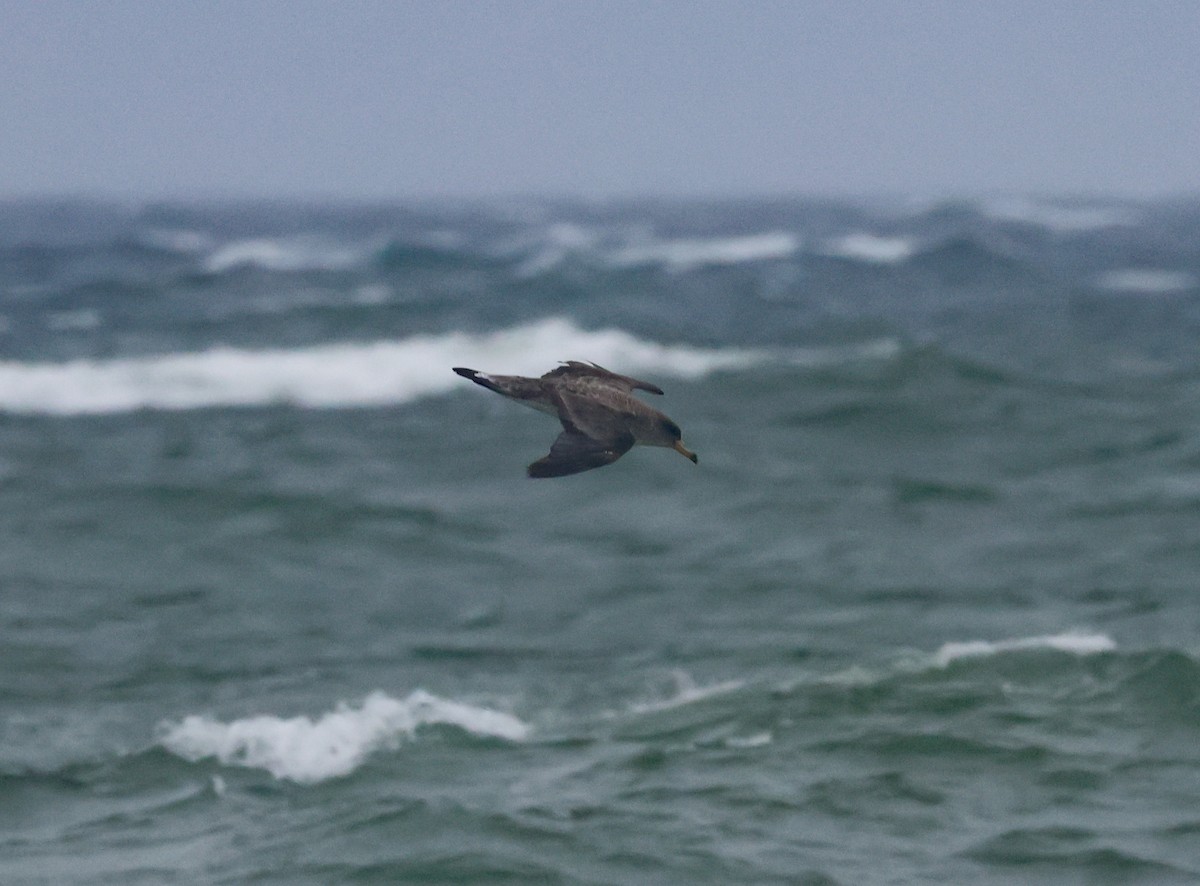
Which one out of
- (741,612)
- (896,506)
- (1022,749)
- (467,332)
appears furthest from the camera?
(467,332)

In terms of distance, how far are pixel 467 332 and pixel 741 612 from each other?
34555mm

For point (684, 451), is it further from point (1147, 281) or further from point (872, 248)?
point (872, 248)

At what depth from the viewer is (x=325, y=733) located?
20.2 meters

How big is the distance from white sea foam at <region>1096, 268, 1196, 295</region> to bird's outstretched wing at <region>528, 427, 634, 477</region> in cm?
7011

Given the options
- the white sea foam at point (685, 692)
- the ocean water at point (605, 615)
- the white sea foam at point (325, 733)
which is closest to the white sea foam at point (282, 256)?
the ocean water at point (605, 615)

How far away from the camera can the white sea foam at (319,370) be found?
44.1 meters

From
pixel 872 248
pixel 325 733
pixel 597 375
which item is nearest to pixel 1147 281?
pixel 872 248

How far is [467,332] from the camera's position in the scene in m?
58.5

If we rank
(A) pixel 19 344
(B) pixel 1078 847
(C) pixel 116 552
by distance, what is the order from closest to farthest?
(B) pixel 1078 847, (C) pixel 116 552, (A) pixel 19 344

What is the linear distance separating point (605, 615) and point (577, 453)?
16992mm

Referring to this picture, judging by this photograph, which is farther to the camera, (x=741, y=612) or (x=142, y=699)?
(x=741, y=612)

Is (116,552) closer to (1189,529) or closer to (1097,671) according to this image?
(1097,671)

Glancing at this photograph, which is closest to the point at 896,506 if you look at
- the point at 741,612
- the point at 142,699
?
the point at 741,612

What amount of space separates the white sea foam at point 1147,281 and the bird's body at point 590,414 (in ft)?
228
